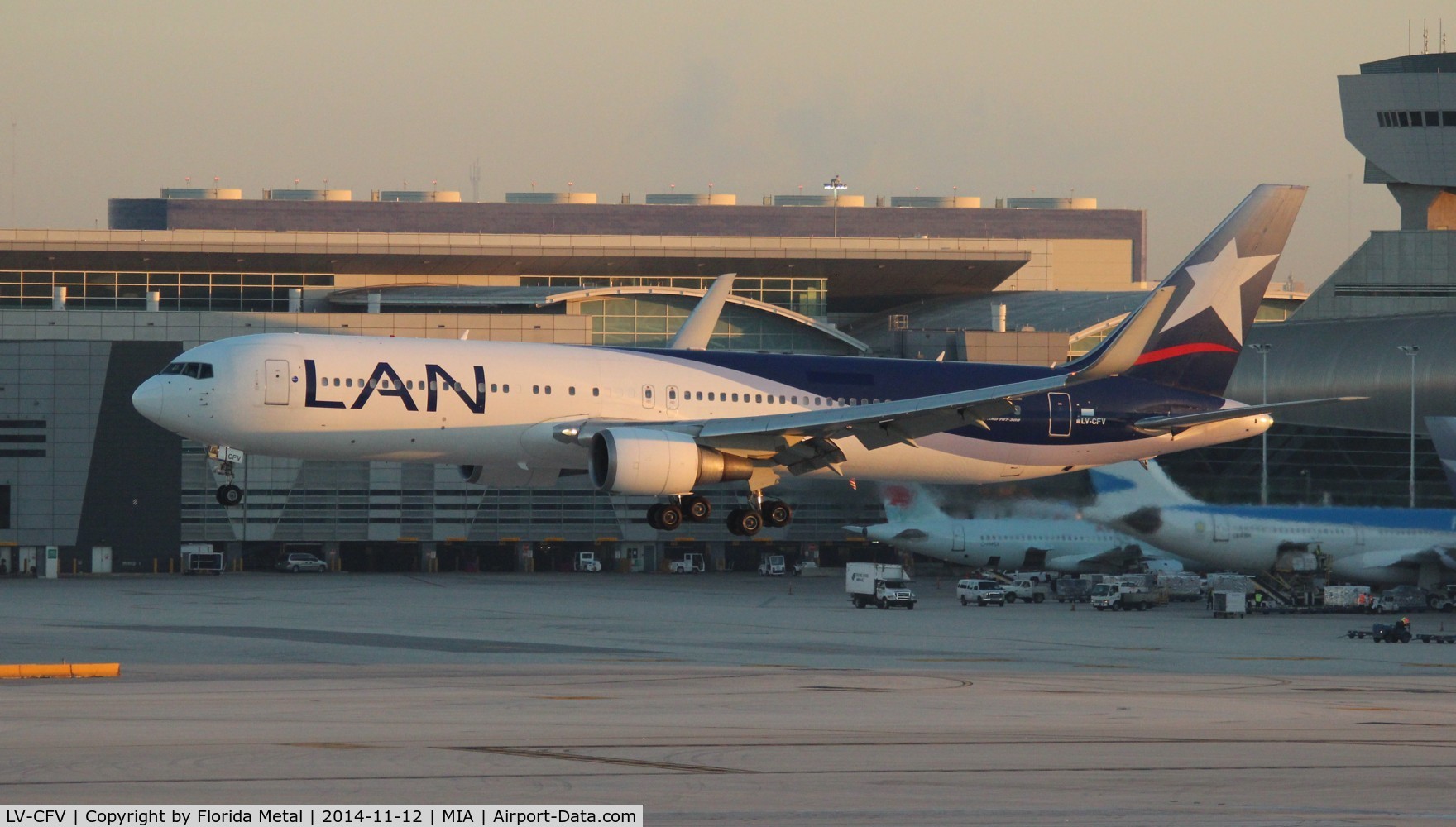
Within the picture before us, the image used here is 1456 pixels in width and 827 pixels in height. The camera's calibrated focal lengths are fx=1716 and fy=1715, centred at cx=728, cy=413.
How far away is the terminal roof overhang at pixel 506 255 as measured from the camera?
122 meters

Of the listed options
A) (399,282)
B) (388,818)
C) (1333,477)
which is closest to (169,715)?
(388,818)

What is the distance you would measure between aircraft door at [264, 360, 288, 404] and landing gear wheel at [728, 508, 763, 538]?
13568 millimetres

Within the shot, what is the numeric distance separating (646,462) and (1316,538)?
42544mm

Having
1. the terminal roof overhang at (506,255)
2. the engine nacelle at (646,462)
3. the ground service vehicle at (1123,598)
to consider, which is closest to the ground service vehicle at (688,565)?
the terminal roof overhang at (506,255)

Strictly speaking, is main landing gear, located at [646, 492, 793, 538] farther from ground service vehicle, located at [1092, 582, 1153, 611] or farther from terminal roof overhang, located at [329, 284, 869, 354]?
terminal roof overhang, located at [329, 284, 869, 354]

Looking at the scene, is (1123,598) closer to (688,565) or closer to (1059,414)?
(1059,414)

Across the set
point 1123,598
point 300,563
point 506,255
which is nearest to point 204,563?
point 300,563

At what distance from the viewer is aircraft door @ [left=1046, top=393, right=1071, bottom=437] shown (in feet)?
177

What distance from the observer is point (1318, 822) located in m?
17.1

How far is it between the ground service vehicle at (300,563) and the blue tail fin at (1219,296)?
5753cm

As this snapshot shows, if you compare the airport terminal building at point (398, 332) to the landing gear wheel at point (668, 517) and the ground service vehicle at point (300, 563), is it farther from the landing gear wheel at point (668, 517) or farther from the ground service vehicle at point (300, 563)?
the landing gear wheel at point (668, 517)

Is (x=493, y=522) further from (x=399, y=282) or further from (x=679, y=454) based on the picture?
(x=679, y=454)

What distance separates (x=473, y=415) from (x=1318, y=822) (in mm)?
33050

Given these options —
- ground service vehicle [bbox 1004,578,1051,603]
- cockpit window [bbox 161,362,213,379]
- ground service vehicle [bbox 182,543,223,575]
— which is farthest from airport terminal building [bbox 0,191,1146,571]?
cockpit window [bbox 161,362,213,379]
